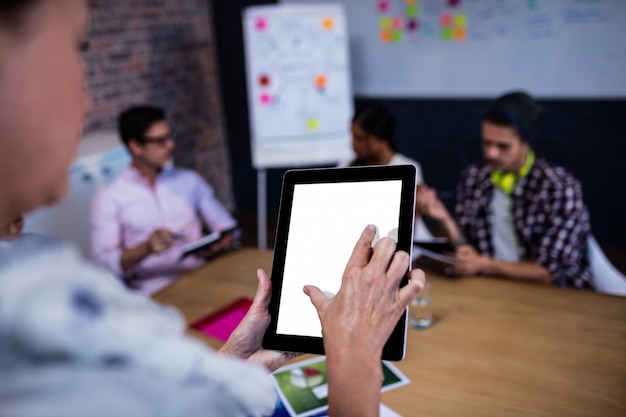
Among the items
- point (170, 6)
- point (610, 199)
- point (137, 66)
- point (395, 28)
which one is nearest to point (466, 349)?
point (610, 199)

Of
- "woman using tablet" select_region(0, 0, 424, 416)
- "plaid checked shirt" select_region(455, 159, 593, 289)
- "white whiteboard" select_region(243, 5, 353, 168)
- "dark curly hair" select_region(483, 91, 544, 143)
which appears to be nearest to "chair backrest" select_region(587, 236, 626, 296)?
"plaid checked shirt" select_region(455, 159, 593, 289)

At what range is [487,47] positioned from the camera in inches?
147

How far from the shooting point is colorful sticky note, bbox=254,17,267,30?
12.5ft

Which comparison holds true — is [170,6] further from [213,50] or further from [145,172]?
[145,172]

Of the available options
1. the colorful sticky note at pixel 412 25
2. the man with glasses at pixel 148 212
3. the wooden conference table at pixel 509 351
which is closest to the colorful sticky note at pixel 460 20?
the colorful sticky note at pixel 412 25

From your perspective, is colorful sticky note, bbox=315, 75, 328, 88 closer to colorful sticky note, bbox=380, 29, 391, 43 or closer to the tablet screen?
colorful sticky note, bbox=380, 29, 391, 43

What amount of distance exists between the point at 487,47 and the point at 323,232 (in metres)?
3.15

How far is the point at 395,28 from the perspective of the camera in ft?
13.1

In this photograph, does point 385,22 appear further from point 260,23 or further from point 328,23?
point 260,23

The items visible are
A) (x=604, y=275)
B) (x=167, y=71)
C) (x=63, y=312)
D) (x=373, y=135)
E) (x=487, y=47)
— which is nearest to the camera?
(x=63, y=312)

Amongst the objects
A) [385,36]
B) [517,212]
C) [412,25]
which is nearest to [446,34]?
[412,25]

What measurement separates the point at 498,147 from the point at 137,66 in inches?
115

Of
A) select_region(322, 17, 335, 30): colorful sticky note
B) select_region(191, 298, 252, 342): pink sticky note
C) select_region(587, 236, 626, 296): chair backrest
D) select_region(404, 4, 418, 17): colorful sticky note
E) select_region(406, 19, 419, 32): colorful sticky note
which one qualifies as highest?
select_region(404, 4, 418, 17): colorful sticky note

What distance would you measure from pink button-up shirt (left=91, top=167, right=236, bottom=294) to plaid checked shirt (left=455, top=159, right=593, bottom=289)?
4.47 feet
